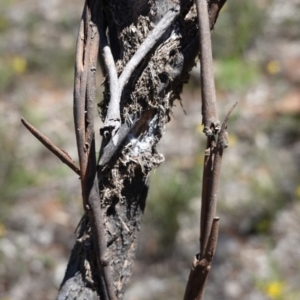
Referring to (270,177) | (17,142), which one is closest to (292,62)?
(270,177)

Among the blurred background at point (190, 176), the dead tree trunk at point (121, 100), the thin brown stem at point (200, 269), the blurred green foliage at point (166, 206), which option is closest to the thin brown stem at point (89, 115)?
the dead tree trunk at point (121, 100)

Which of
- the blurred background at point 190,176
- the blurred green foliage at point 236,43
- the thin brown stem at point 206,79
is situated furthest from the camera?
the blurred green foliage at point 236,43

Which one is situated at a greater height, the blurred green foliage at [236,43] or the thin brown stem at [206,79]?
the blurred green foliage at [236,43]

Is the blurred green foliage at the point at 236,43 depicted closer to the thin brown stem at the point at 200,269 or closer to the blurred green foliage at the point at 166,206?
the blurred green foliage at the point at 166,206

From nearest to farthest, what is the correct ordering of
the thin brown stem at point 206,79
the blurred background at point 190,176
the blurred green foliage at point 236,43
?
the thin brown stem at point 206,79
the blurred background at point 190,176
the blurred green foliage at point 236,43

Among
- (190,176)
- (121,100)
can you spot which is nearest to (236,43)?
(190,176)

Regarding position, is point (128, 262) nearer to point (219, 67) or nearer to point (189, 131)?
point (189, 131)
